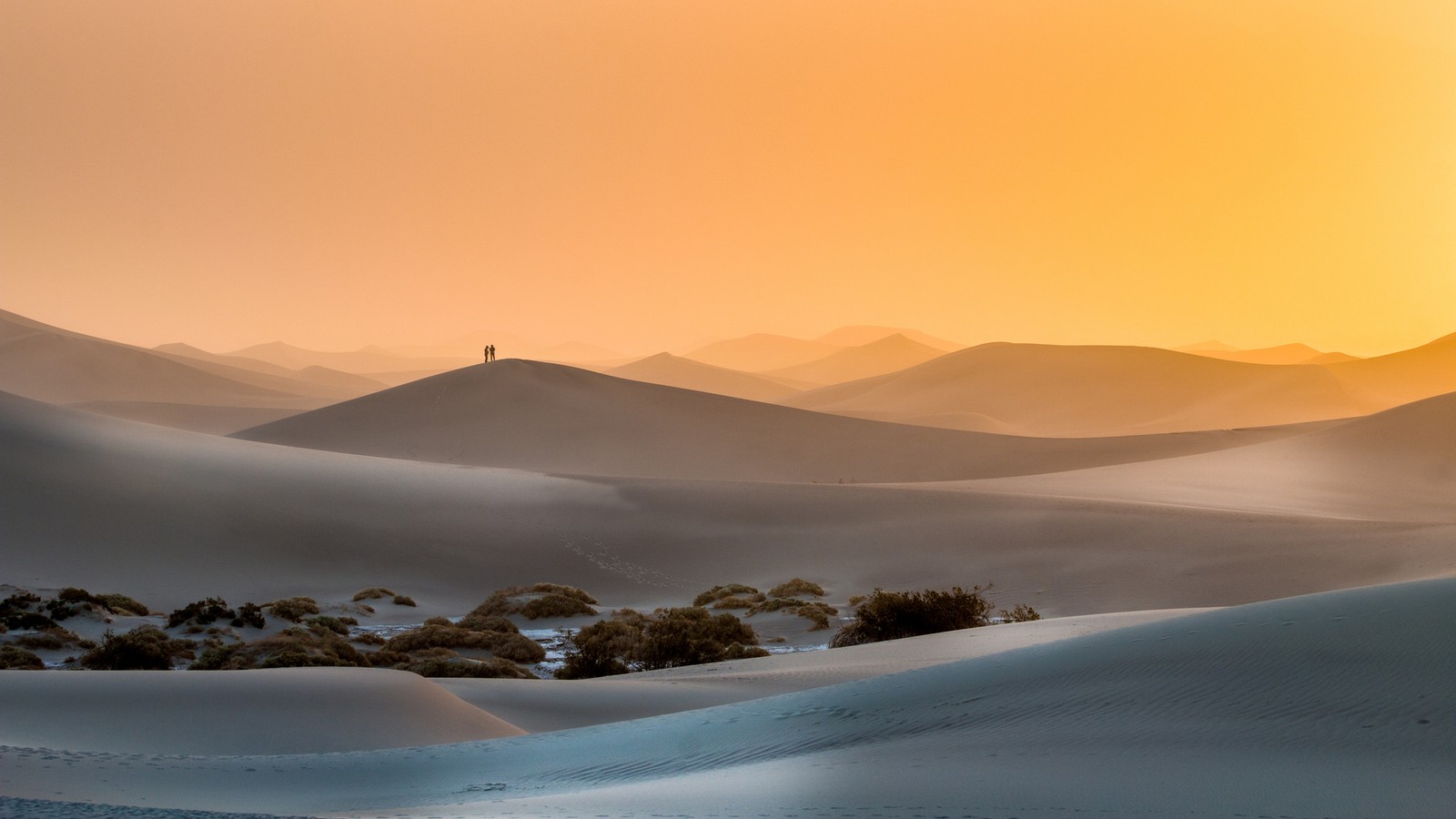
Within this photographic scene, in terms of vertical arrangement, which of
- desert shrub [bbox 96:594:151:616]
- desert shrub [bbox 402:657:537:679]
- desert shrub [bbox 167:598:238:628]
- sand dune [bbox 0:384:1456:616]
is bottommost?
desert shrub [bbox 402:657:537:679]

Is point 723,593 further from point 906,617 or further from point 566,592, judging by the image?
point 906,617

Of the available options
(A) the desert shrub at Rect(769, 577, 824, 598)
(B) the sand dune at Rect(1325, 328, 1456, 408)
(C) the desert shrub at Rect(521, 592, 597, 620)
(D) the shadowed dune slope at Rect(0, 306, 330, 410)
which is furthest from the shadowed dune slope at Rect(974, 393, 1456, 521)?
(B) the sand dune at Rect(1325, 328, 1456, 408)

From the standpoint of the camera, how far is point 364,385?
619 feet

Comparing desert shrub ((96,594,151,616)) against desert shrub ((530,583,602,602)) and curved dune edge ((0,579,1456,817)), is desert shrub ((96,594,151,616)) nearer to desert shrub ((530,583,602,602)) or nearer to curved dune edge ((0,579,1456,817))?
desert shrub ((530,583,602,602))

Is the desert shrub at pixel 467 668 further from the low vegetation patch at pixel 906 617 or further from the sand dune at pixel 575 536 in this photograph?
the sand dune at pixel 575 536

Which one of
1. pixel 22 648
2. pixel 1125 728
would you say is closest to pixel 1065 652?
pixel 1125 728

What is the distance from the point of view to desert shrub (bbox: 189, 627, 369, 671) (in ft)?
44.1

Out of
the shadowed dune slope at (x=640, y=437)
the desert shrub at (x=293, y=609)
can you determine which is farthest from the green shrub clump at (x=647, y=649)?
the shadowed dune slope at (x=640, y=437)

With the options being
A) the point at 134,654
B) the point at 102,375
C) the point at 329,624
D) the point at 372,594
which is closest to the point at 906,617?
the point at 329,624

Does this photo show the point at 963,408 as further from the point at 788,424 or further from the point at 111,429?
the point at 111,429

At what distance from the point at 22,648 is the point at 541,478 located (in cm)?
2136

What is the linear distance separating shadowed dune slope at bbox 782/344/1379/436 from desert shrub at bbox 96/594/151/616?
8854 centimetres

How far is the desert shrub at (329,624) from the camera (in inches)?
685

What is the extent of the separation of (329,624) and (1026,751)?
14.4m
